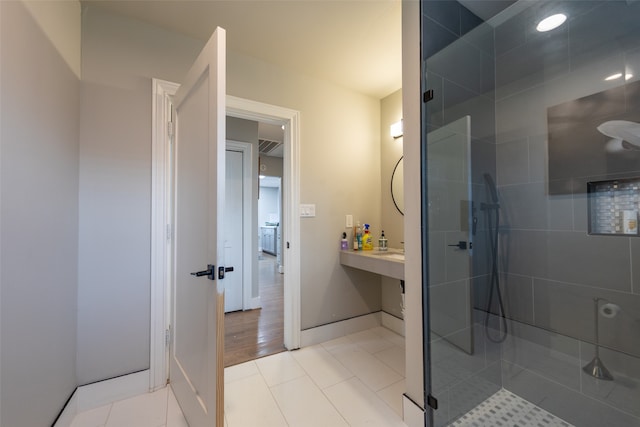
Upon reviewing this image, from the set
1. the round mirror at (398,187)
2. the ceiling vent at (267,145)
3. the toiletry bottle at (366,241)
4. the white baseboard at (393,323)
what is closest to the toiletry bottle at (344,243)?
the toiletry bottle at (366,241)

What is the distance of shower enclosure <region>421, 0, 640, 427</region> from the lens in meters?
1.28

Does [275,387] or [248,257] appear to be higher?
[248,257]

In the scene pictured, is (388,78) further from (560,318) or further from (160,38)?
(560,318)

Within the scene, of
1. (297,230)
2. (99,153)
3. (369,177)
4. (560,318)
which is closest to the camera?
(560,318)

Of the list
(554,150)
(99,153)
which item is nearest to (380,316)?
(554,150)

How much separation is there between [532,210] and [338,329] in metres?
1.84

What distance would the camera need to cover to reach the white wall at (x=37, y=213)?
922 mm

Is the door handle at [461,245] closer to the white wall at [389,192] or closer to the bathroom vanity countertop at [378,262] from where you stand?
the bathroom vanity countertop at [378,262]

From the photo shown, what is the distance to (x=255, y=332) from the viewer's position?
102 inches

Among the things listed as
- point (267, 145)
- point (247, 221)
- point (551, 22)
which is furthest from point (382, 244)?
point (267, 145)

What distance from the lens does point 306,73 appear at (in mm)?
2322

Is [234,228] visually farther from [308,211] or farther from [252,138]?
[308,211]

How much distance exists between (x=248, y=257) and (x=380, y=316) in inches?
67.8

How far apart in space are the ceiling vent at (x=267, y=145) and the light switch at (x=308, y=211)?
277 cm
